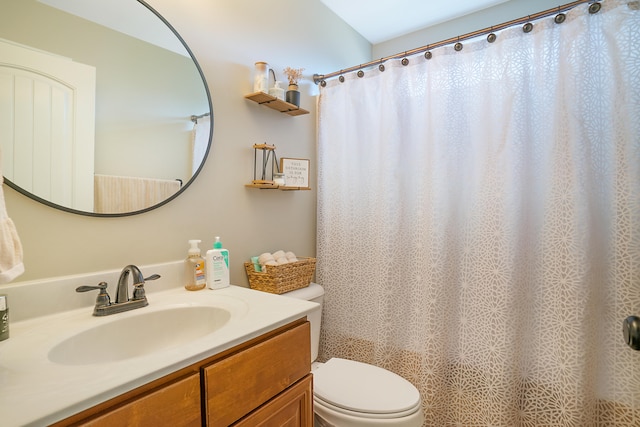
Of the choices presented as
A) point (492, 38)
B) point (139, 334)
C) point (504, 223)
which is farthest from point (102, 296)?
point (492, 38)

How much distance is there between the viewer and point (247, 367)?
74 centimetres

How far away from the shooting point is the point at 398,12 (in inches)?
79.4

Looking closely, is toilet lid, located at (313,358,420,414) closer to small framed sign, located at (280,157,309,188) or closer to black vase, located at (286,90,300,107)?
small framed sign, located at (280,157,309,188)

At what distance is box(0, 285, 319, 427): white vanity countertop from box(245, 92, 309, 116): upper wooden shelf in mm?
952

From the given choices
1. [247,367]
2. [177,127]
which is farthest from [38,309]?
[177,127]

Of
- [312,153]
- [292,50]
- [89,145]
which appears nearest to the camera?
[89,145]

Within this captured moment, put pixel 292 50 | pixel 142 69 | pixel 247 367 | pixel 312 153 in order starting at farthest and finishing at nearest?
pixel 312 153 < pixel 292 50 < pixel 142 69 < pixel 247 367

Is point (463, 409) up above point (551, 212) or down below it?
below

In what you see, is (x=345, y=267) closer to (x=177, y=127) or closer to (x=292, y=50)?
(x=177, y=127)

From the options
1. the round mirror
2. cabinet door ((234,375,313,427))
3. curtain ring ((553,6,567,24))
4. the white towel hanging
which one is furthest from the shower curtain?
the white towel hanging

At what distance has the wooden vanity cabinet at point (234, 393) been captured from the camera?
0.55m

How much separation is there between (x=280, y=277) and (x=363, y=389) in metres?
0.58

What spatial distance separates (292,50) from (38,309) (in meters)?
1.62

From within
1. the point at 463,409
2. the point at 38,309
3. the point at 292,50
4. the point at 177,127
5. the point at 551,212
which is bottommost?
the point at 463,409
